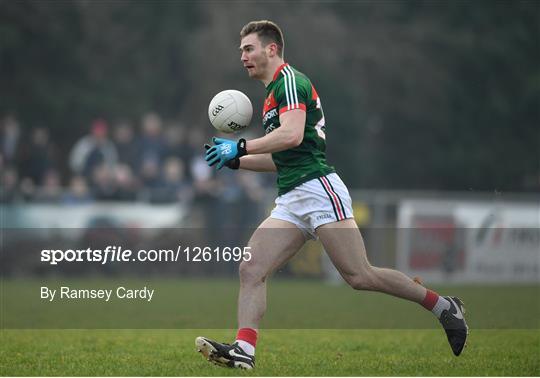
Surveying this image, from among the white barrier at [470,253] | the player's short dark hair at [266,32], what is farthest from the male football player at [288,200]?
the white barrier at [470,253]

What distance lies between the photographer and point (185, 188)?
19547mm

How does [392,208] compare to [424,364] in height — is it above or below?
above

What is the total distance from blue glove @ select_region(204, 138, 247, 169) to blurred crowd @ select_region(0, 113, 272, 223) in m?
11.4

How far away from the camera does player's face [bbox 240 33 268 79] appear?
24.3 feet

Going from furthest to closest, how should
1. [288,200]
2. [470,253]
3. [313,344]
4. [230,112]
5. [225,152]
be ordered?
[470,253] → [313,344] → [230,112] → [288,200] → [225,152]

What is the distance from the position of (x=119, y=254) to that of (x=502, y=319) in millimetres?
7026

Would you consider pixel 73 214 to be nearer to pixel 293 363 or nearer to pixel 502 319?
pixel 502 319

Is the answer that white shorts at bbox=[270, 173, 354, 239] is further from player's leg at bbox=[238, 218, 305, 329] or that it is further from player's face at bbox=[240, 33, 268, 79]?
player's face at bbox=[240, 33, 268, 79]

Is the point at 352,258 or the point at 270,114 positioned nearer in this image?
the point at 352,258

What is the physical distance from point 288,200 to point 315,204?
20 cm

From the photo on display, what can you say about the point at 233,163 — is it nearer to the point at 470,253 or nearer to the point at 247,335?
the point at 247,335

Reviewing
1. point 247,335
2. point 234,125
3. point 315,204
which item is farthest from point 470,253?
point 247,335

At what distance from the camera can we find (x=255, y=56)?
7398mm

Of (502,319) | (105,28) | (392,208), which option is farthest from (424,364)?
(105,28)
